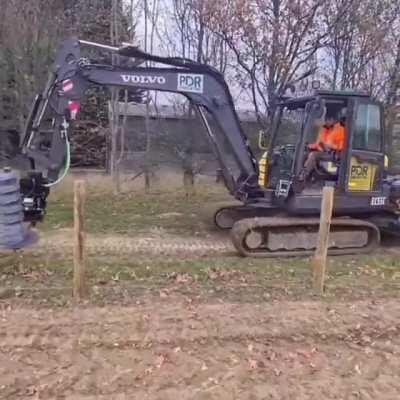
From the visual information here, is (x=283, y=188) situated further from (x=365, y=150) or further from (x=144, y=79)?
(x=144, y=79)

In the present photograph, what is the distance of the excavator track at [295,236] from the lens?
28.5ft

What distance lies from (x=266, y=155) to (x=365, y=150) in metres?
1.74

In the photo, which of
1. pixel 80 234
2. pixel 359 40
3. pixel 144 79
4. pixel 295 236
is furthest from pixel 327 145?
pixel 359 40

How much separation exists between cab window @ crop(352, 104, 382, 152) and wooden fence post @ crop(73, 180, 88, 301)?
4.99 m

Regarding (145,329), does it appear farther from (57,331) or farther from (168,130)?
(168,130)

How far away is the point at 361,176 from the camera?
9.12 metres

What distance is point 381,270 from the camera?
780 centimetres

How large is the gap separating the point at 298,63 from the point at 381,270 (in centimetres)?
786

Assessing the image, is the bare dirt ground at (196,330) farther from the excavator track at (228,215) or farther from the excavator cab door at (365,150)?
the excavator track at (228,215)

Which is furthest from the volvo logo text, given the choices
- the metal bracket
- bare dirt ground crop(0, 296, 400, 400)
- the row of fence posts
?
bare dirt ground crop(0, 296, 400, 400)

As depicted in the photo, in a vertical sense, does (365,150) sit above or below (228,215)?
above

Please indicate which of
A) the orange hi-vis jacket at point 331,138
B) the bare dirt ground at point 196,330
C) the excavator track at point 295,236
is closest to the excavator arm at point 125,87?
the excavator track at point 295,236

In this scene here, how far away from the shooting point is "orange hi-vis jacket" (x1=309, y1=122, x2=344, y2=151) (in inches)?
351

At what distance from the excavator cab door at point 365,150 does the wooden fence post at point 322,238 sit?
10.2ft
